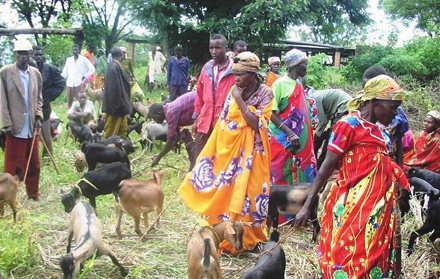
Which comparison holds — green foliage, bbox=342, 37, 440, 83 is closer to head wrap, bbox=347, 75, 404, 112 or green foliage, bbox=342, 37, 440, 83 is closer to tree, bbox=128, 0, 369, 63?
tree, bbox=128, 0, 369, 63

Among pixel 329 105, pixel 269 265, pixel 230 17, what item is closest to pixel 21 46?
pixel 269 265

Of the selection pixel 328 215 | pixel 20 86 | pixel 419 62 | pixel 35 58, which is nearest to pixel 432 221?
pixel 328 215

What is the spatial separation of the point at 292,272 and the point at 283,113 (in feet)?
6.52

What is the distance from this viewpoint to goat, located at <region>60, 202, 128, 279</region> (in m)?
3.97

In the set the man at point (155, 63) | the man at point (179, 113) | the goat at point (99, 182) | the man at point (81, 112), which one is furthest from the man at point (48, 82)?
the man at point (155, 63)

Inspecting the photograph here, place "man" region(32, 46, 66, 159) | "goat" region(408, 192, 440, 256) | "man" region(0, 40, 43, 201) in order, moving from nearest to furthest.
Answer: "goat" region(408, 192, 440, 256) < "man" region(0, 40, 43, 201) < "man" region(32, 46, 66, 159)

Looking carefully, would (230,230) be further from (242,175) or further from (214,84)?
(214,84)

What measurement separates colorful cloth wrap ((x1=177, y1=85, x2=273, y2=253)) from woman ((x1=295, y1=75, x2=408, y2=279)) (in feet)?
5.23

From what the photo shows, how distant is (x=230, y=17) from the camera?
768 inches

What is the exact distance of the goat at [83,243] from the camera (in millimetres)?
3974

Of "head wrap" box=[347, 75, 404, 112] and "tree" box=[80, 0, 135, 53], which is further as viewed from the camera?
"tree" box=[80, 0, 135, 53]

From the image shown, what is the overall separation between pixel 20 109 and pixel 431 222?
543 cm

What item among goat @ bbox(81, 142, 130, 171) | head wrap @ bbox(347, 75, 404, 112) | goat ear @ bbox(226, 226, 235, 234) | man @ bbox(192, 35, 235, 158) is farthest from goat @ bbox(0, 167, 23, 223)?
head wrap @ bbox(347, 75, 404, 112)

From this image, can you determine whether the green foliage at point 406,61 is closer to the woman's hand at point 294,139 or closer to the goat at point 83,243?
the woman's hand at point 294,139
